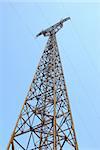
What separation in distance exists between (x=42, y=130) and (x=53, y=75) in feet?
12.2

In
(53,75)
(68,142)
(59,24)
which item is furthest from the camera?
(59,24)

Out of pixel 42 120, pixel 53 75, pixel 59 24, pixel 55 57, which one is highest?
pixel 59 24

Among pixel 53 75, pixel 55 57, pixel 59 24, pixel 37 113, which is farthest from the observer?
pixel 59 24

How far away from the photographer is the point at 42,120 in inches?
690

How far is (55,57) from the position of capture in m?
21.6

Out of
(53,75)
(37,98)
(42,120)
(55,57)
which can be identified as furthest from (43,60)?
(42,120)

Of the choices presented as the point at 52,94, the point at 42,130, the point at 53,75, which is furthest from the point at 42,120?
the point at 53,75

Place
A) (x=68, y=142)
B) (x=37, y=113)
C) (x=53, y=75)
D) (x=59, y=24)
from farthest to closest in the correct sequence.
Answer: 1. (x=59, y=24)
2. (x=53, y=75)
3. (x=37, y=113)
4. (x=68, y=142)

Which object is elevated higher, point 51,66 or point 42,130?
point 51,66

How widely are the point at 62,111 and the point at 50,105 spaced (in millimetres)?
758

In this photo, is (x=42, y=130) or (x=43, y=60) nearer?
(x=42, y=130)

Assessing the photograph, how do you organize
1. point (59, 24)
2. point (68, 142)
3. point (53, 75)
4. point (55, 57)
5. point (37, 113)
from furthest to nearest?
point (59, 24) < point (55, 57) < point (53, 75) < point (37, 113) < point (68, 142)

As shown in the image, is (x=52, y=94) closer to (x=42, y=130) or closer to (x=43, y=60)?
(x=42, y=130)

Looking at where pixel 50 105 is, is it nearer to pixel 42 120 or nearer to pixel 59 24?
pixel 42 120
